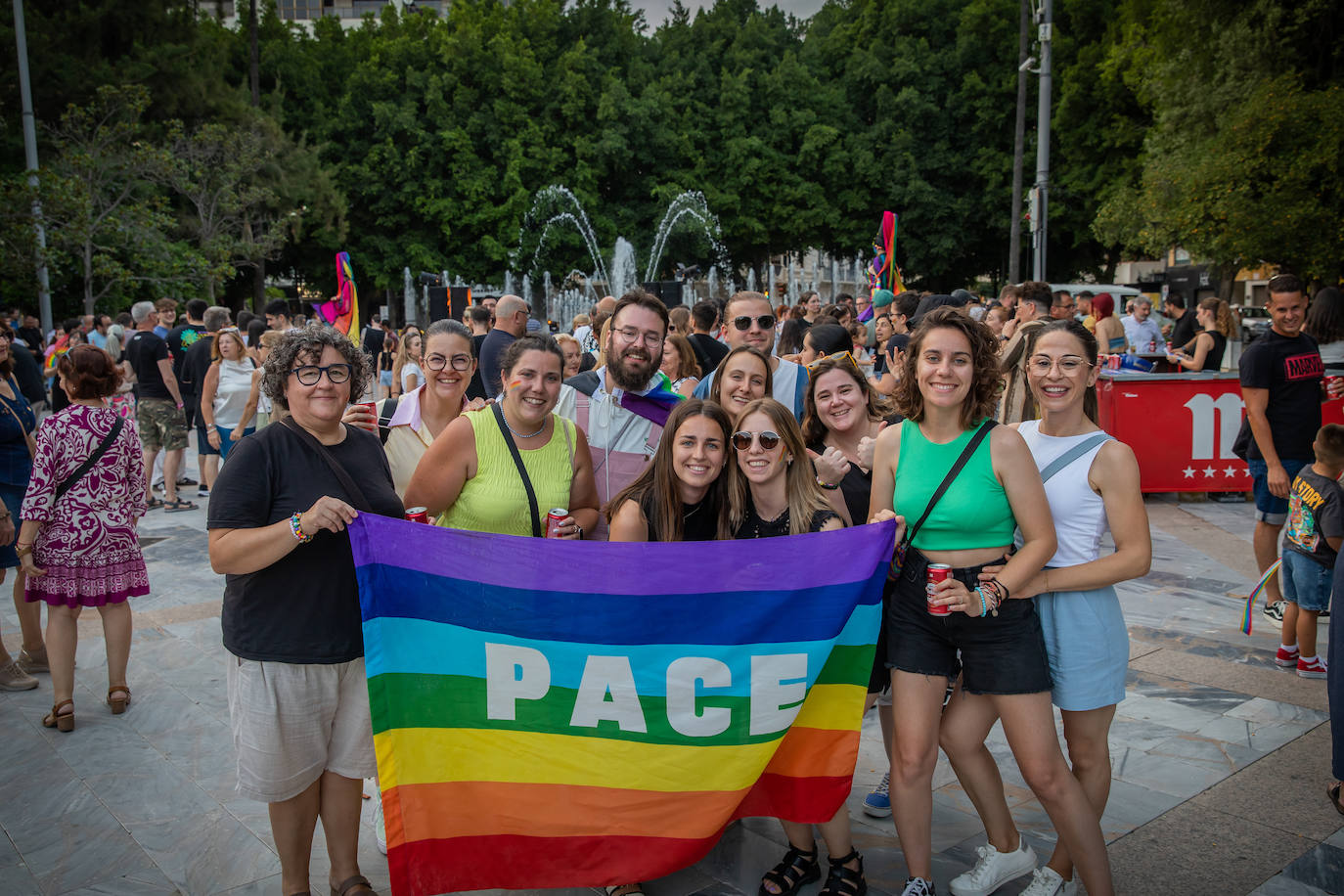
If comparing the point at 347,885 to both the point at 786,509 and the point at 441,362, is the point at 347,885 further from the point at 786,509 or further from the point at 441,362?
the point at 441,362

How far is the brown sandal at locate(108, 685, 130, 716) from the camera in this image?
509 cm

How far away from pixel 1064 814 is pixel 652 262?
3219 cm

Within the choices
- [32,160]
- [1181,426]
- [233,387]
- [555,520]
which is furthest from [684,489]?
[32,160]

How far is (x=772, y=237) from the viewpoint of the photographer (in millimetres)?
36812

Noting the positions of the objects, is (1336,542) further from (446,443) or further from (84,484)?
(84,484)

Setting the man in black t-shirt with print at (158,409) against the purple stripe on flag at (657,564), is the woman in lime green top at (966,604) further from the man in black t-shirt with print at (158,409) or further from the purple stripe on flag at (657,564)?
the man in black t-shirt with print at (158,409)

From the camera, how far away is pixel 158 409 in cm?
1016

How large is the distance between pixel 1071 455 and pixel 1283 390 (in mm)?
3850

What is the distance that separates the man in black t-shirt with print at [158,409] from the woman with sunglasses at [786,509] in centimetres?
836

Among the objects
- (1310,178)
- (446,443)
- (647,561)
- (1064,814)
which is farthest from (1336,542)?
(1310,178)

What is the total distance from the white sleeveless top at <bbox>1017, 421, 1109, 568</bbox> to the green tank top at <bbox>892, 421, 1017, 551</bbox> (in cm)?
18

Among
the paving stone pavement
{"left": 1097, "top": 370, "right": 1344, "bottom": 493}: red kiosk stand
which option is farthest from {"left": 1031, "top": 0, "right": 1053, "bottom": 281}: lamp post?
the paving stone pavement

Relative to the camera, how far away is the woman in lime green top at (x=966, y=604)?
9.89ft

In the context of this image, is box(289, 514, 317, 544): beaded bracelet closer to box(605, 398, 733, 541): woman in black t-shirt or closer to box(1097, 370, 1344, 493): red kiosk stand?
box(605, 398, 733, 541): woman in black t-shirt
